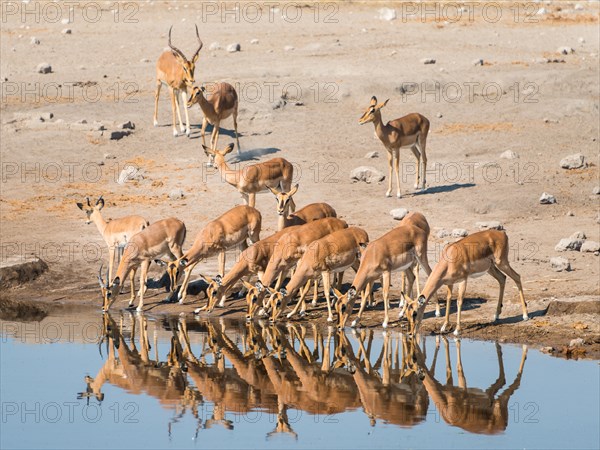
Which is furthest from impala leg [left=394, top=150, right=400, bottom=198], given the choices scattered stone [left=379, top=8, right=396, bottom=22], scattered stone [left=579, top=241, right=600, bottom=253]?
scattered stone [left=379, top=8, right=396, bottom=22]

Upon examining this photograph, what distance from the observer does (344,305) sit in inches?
617

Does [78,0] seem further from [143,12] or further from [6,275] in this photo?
[6,275]

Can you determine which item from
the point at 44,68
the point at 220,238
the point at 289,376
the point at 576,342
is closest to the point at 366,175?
the point at 220,238

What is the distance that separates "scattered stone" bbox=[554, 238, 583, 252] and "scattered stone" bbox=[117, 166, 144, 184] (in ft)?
28.2

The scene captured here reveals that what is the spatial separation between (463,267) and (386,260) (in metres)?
1.01

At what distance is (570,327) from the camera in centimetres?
1546

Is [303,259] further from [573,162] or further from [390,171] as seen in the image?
[573,162]

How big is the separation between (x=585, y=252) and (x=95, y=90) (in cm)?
1472

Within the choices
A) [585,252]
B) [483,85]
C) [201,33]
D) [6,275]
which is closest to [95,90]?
[201,33]

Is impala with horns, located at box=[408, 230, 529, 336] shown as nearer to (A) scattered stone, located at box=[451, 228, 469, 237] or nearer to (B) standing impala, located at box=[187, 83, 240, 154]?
(A) scattered stone, located at box=[451, 228, 469, 237]

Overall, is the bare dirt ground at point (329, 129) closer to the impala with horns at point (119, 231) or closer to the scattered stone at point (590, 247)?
the scattered stone at point (590, 247)

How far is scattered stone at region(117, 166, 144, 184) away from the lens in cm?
2396

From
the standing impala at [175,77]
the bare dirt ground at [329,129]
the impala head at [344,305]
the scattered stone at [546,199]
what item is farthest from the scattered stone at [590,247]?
the standing impala at [175,77]

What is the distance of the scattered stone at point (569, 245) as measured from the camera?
19219 millimetres
